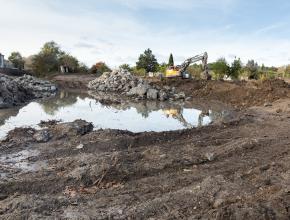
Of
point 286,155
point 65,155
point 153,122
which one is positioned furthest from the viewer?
point 153,122

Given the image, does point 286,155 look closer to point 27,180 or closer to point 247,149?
point 247,149

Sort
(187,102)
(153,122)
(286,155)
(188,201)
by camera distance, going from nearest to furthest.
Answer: (188,201) < (286,155) < (153,122) < (187,102)

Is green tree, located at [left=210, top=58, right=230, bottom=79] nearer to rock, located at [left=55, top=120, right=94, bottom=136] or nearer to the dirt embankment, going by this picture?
the dirt embankment

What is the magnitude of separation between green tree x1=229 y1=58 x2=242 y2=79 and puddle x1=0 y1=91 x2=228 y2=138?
58.7ft

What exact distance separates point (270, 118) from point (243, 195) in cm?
1109

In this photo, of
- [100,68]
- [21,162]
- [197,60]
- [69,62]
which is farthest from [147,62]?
[21,162]

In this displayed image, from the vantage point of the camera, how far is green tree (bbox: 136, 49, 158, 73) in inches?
2375

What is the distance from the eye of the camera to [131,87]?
3544cm

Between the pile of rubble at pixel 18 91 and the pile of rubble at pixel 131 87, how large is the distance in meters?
5.09

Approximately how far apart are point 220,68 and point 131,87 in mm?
11848

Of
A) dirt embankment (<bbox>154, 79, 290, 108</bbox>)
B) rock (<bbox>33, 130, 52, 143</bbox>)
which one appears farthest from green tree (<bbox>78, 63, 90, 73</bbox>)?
Result: rock (<bbox>33, 130, 52, 143</bbox>)

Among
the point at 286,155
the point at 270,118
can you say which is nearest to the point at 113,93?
the point at 270,118

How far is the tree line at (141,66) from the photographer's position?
43.1 m

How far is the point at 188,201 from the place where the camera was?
6961 millimetres
